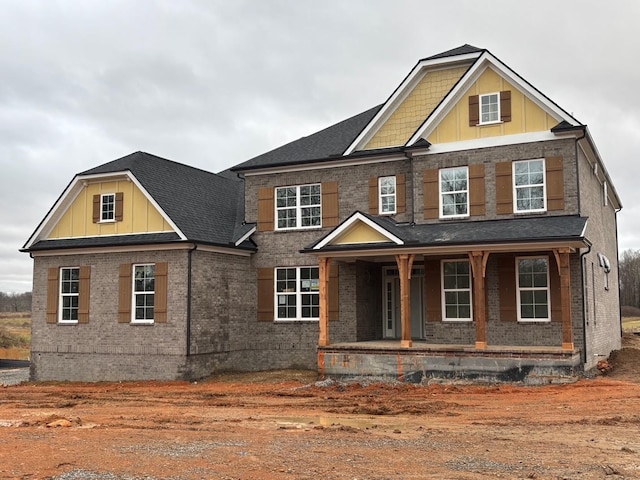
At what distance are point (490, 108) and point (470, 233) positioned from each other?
383 cm

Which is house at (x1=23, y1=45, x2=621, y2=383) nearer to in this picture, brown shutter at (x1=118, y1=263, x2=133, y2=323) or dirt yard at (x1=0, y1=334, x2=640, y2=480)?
brown shutter at (x1=118, y1=263, x2=133, y2=323)

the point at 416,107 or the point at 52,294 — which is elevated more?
the point at 416,107

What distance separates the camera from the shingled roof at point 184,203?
2103 cm

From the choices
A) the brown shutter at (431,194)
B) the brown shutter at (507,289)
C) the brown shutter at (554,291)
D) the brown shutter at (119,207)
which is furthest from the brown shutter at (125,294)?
the brown shutter at (554,291)

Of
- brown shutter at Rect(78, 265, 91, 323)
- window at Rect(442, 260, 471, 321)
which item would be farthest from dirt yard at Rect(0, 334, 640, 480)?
brown shutter at Rect(78, 265, 91, 323)

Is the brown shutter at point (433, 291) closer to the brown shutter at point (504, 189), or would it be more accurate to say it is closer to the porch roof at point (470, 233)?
the porch roof at point (470, 233)

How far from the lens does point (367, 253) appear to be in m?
18.9

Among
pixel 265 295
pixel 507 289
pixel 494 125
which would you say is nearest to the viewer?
pixel 507 289

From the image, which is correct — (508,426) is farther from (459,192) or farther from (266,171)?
(266,171)

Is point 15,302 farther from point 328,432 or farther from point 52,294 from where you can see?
point 328,432

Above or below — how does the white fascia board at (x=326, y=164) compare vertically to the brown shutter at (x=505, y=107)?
below

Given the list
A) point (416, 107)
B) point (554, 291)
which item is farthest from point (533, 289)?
point (416, 107)

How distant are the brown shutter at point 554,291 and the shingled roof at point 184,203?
9.44m

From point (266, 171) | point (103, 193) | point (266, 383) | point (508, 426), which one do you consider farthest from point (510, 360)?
point (103, 193)
